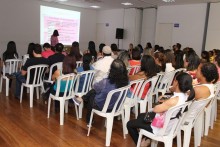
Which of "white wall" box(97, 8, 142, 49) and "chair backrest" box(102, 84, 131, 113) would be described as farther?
"white wall" box(97, 8, 142, 49)

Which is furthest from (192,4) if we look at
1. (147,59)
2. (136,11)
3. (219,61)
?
(147,59)

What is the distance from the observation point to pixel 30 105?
402 cm

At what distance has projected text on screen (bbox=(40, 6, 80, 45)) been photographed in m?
10.1

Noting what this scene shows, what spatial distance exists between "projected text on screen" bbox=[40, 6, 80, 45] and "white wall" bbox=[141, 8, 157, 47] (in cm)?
346

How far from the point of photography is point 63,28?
426 inches

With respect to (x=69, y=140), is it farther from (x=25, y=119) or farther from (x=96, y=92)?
(x=25, y=119)

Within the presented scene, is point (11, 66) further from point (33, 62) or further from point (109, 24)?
point (109, 24)

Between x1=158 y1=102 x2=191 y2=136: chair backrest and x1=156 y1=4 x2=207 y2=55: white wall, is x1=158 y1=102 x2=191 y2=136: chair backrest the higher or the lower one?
the lower one

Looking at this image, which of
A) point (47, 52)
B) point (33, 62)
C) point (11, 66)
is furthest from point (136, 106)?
point (11, 66)

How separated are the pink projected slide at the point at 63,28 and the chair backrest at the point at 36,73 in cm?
666

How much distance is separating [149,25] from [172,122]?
8954 mm

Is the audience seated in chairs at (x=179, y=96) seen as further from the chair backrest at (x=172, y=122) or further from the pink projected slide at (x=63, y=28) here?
the pink projected slide at (x=63, y=28)

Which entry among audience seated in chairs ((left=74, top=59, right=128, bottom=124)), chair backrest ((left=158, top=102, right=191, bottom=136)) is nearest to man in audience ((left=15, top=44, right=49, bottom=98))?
audience seated in chairs ((left=74, top=59, right=128, bottom=124))

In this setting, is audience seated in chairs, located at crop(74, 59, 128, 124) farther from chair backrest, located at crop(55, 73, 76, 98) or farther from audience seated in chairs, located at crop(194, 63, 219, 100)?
audience seated in chairs, located at crop(194, 63, 219, 100)
